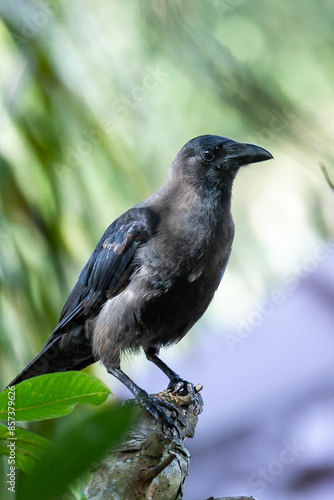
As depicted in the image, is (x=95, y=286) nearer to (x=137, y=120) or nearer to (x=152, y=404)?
(x=152, y=404)

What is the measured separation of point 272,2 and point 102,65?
1.10 m

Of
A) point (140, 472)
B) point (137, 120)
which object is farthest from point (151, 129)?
point (140, 472)

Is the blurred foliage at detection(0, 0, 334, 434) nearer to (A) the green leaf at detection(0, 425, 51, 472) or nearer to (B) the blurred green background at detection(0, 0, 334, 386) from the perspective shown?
(B) the blurred green background at detection(0, 0, 334, 386)

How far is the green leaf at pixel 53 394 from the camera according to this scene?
821mm

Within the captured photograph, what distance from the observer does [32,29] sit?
3.04m

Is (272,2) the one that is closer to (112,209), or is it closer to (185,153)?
(185,153)

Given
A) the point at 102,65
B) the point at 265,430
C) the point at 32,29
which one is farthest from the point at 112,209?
the point at 265,430

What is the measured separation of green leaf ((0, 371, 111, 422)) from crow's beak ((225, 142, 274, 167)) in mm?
1942

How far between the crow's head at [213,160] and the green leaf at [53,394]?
1958 millimetres

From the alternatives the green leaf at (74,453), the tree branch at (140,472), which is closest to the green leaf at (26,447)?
the green leaf at (74,453)

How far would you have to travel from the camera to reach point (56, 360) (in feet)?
9.49

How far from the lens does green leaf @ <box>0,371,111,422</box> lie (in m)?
0.82

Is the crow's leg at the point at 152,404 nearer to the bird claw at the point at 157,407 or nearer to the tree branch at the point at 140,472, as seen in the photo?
the bird claw at the point at 157,407

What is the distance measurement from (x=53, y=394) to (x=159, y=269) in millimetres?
1718
